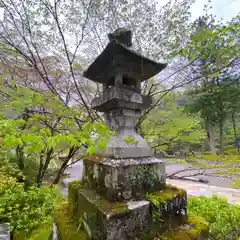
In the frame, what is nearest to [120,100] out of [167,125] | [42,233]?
[167,125]

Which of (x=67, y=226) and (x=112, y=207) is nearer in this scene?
(x=112, y=207)

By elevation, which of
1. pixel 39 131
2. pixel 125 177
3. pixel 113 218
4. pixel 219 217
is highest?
pixel 39 131

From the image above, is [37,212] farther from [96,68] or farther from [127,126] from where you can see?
[96,68]

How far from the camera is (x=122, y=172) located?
1.65 meters

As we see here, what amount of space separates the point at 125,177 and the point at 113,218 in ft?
1.31

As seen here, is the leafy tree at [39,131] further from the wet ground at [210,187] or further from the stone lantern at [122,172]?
the wet ground at [210,187]

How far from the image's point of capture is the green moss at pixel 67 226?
1.65 metres

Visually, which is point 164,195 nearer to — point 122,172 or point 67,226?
point 122,172

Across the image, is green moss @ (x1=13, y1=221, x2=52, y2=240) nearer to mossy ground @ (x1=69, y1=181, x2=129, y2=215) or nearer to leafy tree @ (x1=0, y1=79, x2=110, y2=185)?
mossy ground @ (x1=69, y1=181, x2=129, y2=215)

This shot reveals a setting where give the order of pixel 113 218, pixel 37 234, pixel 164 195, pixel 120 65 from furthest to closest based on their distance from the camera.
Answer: pixel 37 234, pixel 120 65, pixel 164 195, pixel 113 218

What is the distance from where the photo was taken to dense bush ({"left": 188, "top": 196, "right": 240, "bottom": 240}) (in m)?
2.38

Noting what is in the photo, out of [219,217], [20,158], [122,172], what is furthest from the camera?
[20,158]

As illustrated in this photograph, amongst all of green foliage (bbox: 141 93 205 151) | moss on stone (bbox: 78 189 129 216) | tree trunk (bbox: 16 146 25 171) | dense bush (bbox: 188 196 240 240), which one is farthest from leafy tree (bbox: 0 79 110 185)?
dense bush (bbox: 188 196 240 240)

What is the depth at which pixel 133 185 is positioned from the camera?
5.53ft
